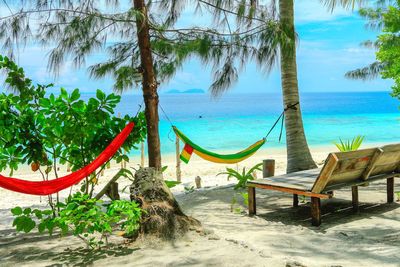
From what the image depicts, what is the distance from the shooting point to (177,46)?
4383mm

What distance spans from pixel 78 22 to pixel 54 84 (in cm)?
79

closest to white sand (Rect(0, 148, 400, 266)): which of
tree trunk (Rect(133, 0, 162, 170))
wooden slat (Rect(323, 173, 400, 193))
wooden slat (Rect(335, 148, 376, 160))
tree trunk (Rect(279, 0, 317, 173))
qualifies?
wooden slat (Rect(323, 173, 400, 193))

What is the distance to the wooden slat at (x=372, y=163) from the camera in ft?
11.8

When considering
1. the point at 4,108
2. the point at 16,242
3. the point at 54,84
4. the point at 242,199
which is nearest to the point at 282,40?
the point at 242,199

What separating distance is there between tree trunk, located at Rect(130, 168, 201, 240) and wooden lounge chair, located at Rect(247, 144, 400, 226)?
911 mm

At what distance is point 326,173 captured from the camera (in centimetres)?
327

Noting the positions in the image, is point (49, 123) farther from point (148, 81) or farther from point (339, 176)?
point (339, 176)

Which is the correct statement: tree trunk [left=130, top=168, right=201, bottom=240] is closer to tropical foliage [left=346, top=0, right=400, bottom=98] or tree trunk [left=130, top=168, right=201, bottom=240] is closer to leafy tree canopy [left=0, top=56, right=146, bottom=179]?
leafy tree canopy [left=0, top=56, right=146, bottom=179]

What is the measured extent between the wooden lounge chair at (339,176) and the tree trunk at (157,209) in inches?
35.9

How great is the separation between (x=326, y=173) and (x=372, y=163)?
2.00 ft

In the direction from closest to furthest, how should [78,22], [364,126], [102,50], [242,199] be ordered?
[78,22]
[102,50]
[242,199]
[364,126]

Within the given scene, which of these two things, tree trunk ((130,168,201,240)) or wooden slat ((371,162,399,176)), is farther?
wooden slat ((371,162,399,176))

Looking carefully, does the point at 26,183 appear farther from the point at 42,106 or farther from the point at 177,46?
the point at 177,46

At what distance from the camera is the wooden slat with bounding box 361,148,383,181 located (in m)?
3.59
